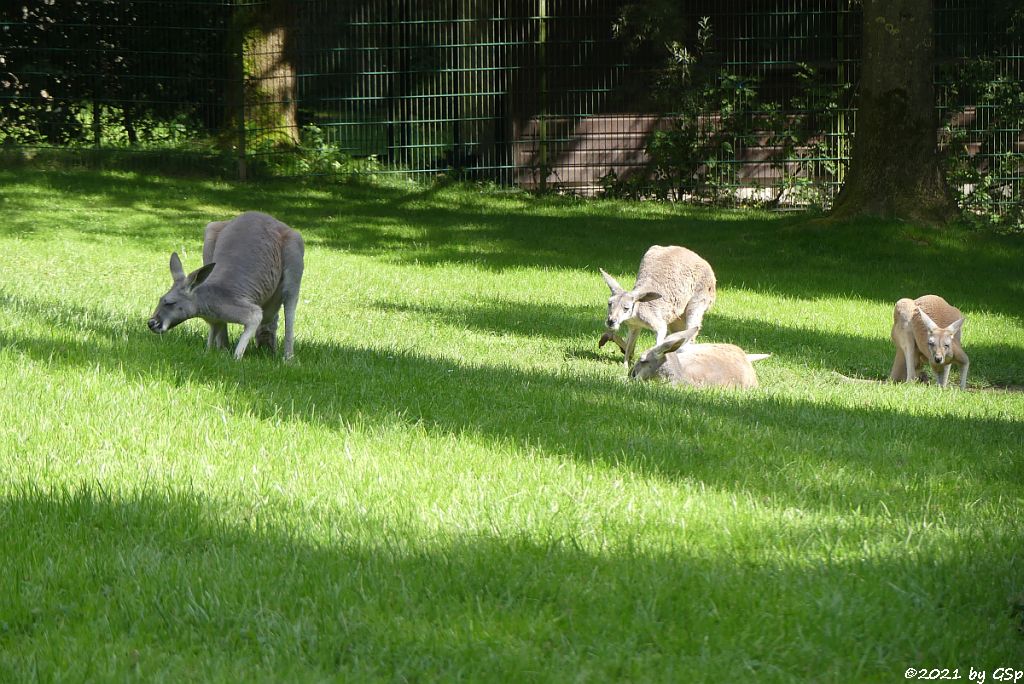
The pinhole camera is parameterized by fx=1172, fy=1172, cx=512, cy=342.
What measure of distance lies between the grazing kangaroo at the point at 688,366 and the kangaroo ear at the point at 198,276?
11.1 feet

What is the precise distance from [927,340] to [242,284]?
6.00 m

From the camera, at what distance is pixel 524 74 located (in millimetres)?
21906

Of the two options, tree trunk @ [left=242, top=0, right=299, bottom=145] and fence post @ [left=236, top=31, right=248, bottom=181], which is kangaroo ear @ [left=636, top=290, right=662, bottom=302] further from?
tree trunk @ [left=242, top=0, right=299, bottom=145]

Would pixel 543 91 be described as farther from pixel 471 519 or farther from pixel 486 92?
pixel 471 519

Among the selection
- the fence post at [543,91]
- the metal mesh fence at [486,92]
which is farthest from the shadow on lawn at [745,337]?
the metal mesh fence at [486,92]

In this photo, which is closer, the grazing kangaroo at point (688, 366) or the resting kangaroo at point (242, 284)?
the resting kangaroo at point (242, 284)

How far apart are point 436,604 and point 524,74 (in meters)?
19.2

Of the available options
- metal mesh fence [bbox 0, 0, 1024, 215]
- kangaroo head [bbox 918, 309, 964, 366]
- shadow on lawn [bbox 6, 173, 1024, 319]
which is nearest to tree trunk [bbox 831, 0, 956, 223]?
shadow on lawn [bbox 6, 173, 1024, 319]

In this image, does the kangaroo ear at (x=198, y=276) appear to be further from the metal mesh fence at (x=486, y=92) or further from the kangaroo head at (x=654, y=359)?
the metal mesh fence at (x=486, y=92)

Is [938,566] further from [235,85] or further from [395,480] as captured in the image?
[235,85]

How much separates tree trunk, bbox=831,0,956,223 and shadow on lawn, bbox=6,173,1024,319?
23.7 inches

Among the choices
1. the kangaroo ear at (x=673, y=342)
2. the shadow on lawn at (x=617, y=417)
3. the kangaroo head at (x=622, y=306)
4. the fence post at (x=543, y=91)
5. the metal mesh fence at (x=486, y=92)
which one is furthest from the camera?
the fence post at (x=543, y=91)

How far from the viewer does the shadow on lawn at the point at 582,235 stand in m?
15.0

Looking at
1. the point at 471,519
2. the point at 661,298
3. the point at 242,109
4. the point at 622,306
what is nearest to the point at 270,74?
the point at 242,109
